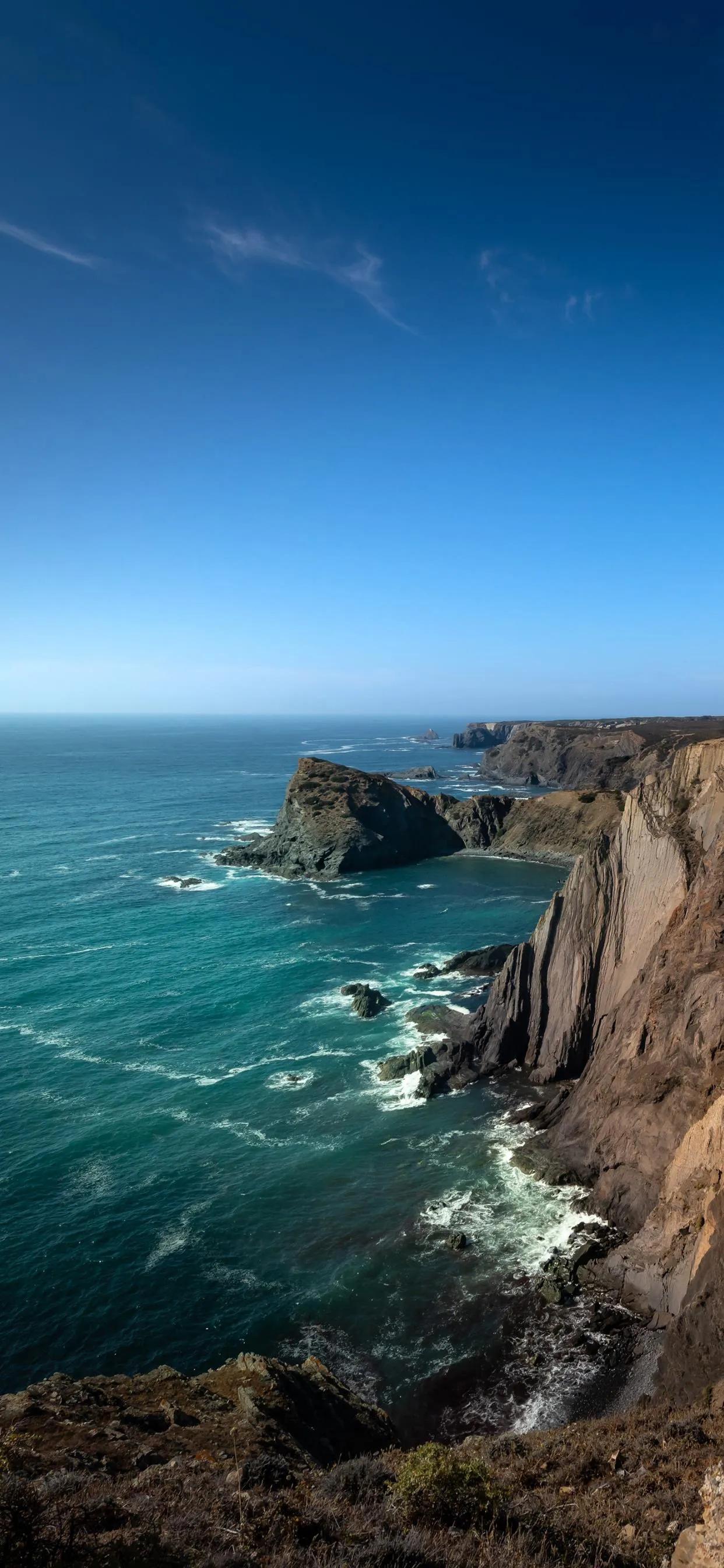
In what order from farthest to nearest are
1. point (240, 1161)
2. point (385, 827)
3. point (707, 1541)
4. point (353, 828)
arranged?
point (385, 827)
point (353, 828)
point (240, 1161)
point (707, 1541)

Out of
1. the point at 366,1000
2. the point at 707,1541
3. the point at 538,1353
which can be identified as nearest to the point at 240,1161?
the point at 538,1353

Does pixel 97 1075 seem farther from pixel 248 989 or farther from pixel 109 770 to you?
pixel 109 770

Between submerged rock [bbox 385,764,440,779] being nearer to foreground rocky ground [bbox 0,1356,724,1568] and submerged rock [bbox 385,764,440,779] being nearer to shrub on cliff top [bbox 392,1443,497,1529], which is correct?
foreground rocky ground [bbox 0,1356,724,1568]

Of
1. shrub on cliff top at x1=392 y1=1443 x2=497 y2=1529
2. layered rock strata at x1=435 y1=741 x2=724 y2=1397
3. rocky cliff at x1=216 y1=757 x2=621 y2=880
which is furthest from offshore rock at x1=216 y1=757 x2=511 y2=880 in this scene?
shrub on cliff top at x1=392 y1=1443 x2=497 y2=1529

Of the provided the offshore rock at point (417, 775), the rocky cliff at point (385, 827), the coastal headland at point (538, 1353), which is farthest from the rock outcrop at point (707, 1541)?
the offshore rock at point (417, 775)

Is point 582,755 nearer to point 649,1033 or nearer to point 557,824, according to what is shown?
point 557,824

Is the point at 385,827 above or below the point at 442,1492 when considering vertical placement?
above

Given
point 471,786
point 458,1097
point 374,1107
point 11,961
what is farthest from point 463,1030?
point 471,786

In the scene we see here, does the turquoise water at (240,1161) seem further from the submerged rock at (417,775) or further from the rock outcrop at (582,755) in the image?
the submerged rock at (417,775)

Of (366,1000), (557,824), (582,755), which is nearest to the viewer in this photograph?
(366,1000)
